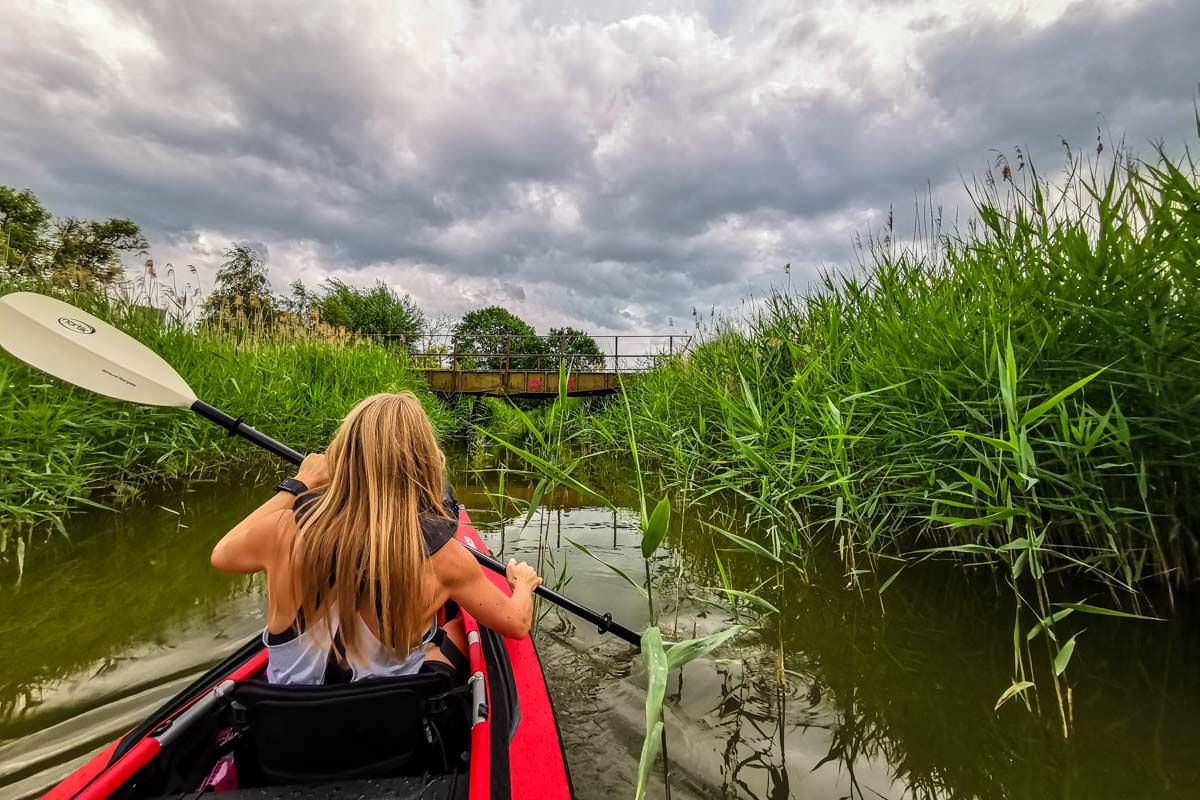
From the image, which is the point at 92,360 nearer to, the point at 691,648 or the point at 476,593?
the point at 476,593

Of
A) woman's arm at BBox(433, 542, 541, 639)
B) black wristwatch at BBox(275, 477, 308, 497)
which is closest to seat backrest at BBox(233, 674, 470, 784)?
woman's arm at BBox(433, 542, 541, 639)

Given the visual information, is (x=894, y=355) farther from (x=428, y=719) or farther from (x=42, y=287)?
(x=42, y=287)

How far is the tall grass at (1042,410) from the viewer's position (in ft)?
6.34

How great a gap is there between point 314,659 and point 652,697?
91 centimetres

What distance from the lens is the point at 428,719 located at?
1245mm

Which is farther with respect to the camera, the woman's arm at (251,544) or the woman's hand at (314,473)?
the woman's hand at (314,473)

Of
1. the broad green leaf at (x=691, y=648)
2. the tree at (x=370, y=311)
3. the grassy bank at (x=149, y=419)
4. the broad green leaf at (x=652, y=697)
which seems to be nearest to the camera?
the broad green leaf at (x=652, y=697)

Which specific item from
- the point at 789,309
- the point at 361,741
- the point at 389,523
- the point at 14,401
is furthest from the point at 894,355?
the point at 14,401

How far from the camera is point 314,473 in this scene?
154cm

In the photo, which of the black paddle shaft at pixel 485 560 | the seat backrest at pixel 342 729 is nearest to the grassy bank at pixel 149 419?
the black paddle shaft at pixel 485 560

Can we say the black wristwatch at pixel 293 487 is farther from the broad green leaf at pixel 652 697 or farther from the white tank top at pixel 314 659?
the broad green leaf at pixel 652 697

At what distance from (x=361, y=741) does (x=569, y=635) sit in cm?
155

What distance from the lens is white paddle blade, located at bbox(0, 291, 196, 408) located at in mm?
2367

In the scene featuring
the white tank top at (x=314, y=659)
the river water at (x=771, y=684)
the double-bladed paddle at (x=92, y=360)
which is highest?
the double-bladed paddle at (x=92, y=360)
